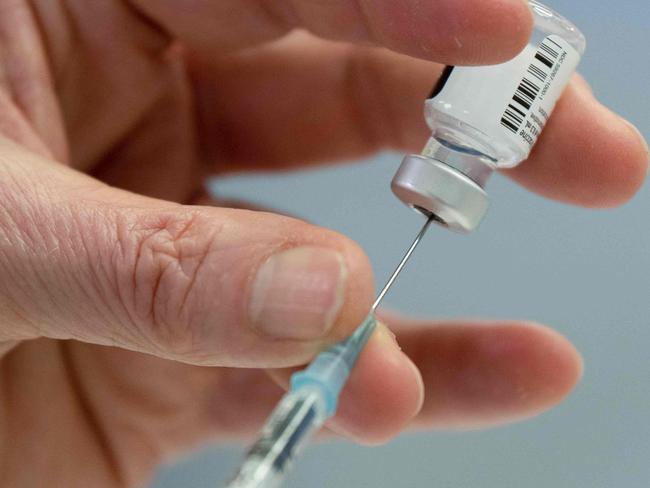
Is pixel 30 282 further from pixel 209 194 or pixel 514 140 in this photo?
pixel 209 194

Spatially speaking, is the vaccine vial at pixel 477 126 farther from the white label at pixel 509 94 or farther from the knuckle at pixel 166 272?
the knuckle at pixel 166 272

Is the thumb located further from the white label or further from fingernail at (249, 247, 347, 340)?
the white label

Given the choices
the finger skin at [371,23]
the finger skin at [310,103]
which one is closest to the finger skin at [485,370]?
the finger skin at [310,103]

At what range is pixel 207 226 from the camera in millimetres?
580

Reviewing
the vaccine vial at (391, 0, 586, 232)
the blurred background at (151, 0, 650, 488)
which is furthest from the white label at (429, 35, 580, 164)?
the blurred background at (151, 0, 650, 488)

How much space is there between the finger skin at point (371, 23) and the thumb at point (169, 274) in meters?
0.21

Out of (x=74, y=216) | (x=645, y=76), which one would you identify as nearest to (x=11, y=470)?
(x=74, y=216)

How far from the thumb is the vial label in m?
0.20

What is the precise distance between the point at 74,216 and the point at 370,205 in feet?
2.71

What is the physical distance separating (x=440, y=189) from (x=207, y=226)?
0.20m

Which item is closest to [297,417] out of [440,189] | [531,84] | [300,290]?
[300,290]

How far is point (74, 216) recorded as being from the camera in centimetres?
61

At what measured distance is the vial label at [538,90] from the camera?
676 mm

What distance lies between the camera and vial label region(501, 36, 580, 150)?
2.22ft
